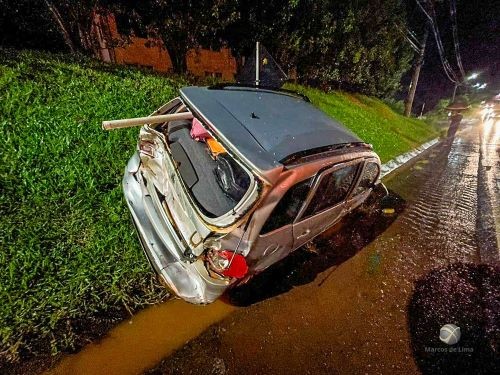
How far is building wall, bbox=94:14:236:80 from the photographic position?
693 centimetres

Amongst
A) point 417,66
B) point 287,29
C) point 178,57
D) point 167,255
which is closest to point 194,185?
point 167,255

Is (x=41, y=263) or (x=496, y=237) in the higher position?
(x=41, y=263)

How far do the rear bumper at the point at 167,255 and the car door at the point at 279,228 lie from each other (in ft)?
1.27

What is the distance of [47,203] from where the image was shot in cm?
315

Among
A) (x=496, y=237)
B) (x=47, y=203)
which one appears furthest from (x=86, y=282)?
(x=496, y=237)

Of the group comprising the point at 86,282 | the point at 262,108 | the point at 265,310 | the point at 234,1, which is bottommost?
the point at 265,310

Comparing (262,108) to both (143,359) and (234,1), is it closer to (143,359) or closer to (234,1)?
(143,359)

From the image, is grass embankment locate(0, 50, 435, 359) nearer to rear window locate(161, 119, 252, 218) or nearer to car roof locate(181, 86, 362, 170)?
rear window locate(161, 119, 252, 218)

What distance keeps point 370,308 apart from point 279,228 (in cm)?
177

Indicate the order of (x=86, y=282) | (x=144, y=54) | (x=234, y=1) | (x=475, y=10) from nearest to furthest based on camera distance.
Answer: (x=86, y=282) < (x=234, y=1) < (x=144, y=54) < (x=475, y=10)

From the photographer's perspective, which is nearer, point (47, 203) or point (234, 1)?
point (47, 203)

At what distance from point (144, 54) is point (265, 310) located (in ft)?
29.5

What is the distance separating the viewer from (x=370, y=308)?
10.5 ft

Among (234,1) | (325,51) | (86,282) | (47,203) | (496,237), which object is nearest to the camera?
(86,282)
